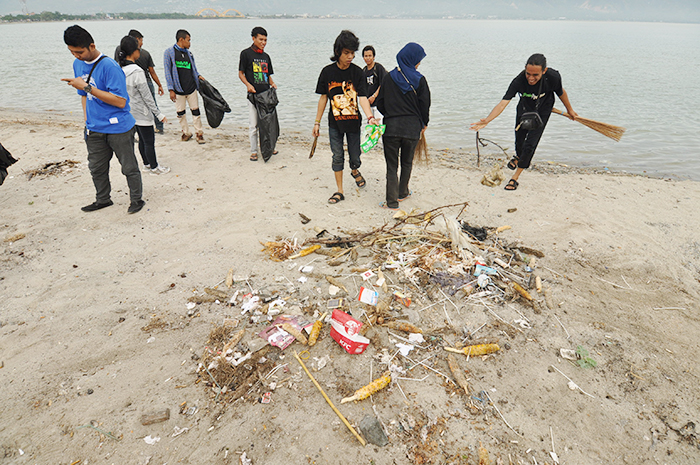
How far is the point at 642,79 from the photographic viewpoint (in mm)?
18172

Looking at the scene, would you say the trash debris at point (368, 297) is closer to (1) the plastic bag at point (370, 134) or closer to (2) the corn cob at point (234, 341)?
(2) the corn cob at point (234, 341)

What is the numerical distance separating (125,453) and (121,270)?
210 cm

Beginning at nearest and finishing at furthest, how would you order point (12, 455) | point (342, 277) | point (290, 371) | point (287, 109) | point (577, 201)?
point (12, 455) → point (290, 371) → point (342, 277) → point (577, 201) → point (287, 109)

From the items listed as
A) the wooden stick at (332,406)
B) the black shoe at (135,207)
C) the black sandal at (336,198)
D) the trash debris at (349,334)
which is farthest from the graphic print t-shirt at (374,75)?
the wooden stick at (332,406)

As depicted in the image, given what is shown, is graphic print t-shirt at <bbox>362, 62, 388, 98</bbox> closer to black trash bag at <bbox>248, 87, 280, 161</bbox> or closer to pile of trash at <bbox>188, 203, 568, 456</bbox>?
black trash bag at <bbox>248, 87, 280, 161</bbox>

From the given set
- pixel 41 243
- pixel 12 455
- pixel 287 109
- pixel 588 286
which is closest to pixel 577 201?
pixel 588 286

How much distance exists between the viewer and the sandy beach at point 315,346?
213 centimetres

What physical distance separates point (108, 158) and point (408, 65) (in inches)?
154

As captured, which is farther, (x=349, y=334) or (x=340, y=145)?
(x=340, y=145)

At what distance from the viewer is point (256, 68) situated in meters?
5.89

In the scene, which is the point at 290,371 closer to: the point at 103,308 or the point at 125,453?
the point at 125,453

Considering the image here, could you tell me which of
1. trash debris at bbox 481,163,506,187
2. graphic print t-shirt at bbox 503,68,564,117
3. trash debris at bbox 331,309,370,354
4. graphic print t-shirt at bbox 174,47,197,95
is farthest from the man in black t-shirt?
trash debris at bbox 331,309,370,354

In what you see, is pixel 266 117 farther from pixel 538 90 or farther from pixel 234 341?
pixel 234 341

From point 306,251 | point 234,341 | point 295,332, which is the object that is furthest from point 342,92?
point 234,341
